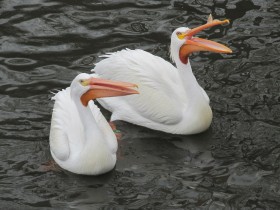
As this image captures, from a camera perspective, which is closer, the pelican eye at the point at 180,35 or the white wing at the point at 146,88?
the pelican eye at the point at 180,35

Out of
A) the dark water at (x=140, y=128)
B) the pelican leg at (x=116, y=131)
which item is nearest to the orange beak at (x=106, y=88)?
the dark water at (x=140, y=128)

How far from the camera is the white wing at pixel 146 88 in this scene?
780 cm

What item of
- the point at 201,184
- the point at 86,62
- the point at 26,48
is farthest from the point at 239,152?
the point at 26,48

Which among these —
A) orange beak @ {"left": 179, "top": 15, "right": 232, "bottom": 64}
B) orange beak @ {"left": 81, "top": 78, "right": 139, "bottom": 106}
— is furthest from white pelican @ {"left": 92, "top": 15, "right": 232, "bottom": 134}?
A: orange beak @ {"left": 81, "top": 78, "right": 139, "bottom": 106}

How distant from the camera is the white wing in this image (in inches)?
307

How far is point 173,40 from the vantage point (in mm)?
7676

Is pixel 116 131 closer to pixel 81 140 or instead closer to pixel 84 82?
pixel 81 140

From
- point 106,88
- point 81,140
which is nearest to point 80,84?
point 106,88

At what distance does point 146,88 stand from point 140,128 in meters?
0.46

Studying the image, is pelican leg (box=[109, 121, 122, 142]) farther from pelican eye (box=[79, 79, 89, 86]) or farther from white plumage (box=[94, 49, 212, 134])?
pelican eye (box=[79, 79, 89, 86])

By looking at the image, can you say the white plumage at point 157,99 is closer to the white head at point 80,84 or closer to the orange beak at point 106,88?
the orange beak at point 106,88

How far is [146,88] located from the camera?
7.92 metres

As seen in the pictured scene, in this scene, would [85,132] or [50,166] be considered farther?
[50,166]

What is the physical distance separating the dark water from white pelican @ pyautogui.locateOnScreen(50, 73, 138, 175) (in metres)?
0.17
